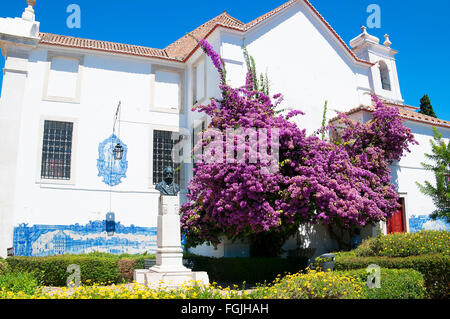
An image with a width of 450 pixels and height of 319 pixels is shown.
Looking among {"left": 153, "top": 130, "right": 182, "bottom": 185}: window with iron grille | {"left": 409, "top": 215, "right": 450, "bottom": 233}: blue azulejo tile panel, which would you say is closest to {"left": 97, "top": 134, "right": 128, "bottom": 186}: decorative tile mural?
{"left": 153, "top": 130, "right": 182, "bottom": 185}: window with iron grille

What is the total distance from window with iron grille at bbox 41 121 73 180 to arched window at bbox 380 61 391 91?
17.4 meters

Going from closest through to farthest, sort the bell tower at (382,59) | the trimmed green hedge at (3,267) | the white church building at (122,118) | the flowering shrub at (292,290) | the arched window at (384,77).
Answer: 1. the flowering shrub at (292,290)
2. the trimmed green hedge at (3,267)
3. the white church building at (122,118)
4. the bell tower at (382,59)
5. the arched window at (384,77)

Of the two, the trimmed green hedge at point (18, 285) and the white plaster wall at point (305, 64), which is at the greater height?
the white plaster wall at point (305, 64)

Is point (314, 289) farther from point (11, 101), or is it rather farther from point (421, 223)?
point (11, 101)

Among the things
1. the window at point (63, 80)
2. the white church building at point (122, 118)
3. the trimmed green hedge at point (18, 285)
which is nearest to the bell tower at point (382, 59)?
the white church building at point (122, 118)

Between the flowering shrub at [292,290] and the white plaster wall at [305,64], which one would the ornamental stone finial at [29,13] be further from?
the flowering shrub at [292,290]

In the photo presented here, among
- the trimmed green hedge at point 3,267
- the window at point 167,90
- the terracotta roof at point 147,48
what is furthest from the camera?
the window at point 167,90

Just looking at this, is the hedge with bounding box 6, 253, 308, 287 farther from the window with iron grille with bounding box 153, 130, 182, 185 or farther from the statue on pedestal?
the window with iron grille with bounding box 153, 130, 182, 185

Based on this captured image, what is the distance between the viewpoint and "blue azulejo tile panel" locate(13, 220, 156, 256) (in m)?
14.1

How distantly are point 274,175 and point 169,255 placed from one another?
4392 millimetres

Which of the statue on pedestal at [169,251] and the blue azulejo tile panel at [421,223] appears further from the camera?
the blue azulejo tile panel at [421,223]

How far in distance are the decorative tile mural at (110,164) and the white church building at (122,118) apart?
0.13ft

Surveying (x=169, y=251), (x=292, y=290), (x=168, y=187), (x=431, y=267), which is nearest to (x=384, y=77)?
(x=431, y=267)

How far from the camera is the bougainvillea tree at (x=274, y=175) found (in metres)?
12.0
